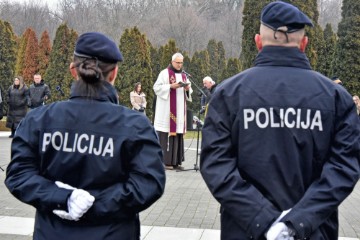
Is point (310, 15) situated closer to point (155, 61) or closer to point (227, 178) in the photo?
point (155, 61)

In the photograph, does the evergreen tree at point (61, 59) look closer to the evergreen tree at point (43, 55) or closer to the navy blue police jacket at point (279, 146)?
the evergreen tree at point (43, 55)

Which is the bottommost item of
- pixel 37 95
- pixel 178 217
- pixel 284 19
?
pixel 37 95

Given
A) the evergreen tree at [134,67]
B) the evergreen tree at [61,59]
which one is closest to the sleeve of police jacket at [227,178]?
the evergreen tree at [134,67]

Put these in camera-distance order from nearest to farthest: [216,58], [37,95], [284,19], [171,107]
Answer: [284,19] < [171,107] < [37,95] < [216,58]

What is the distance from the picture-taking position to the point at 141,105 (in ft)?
62.5

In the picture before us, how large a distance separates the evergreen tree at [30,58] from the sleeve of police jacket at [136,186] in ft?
95.1

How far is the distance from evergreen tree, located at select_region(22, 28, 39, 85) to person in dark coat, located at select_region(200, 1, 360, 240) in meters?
29.1

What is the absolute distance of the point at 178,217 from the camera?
7176 mm

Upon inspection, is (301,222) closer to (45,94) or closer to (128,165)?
(128,165)

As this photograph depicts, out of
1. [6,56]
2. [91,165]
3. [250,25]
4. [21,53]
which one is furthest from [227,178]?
[21,53]

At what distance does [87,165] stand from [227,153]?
69cm

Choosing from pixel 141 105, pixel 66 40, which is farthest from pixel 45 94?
pixel 66 40

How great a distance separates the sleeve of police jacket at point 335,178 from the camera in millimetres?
2781

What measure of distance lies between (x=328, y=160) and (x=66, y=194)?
1.29 metres
